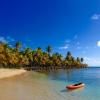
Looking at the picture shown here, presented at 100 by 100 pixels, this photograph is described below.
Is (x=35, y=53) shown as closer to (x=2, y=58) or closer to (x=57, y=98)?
(x=2, y=58)

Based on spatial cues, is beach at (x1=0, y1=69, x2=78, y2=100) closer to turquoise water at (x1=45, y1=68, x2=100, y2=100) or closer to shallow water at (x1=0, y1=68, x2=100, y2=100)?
shallow water at (x1=0, y1=68, x2=100, y2=100)

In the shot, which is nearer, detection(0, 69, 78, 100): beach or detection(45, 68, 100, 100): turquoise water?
detection(0, 69, 78, 100): beach

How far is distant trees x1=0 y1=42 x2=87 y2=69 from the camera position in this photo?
81.7 meters

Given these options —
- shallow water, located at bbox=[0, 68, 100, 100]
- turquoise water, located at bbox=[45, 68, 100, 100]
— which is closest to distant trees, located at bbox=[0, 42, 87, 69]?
turquoise water, located at bbox=[45, 68, 100, 100]

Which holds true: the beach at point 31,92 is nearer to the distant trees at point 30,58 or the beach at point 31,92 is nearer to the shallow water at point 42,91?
the shallow water at point 42,91

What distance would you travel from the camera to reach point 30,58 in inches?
4304

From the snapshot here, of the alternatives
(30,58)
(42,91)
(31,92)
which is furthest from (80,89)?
(30,58)

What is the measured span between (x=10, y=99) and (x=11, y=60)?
63.3 metres

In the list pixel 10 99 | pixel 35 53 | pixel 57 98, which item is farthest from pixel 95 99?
pixel 35 53

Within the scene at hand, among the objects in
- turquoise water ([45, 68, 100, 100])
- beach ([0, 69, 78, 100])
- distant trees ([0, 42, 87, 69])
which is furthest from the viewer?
distant trees ([0, 42, 87, 69])

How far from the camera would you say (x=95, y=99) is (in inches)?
992

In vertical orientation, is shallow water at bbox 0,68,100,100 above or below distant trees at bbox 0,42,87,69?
below

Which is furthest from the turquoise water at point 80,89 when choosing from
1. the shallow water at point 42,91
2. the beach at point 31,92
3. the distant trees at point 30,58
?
the distant trees at point 30,58

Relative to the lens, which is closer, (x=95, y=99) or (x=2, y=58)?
(x=95, y=99)
